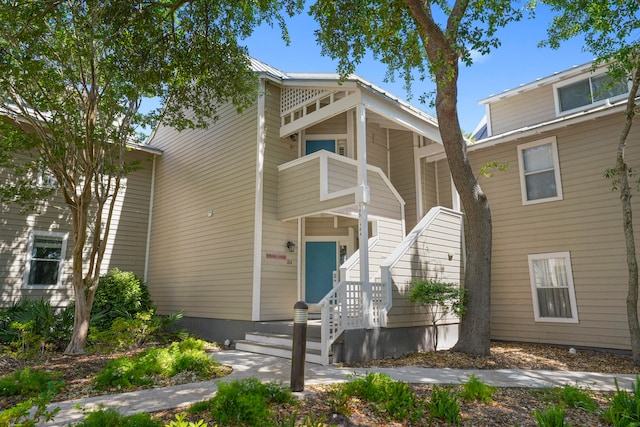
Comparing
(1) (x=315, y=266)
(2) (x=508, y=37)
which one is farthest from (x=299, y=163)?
(2) (x=508, y=37)

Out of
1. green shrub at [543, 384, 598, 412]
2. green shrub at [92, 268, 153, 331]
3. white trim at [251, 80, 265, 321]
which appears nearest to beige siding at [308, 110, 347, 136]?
white trim at [251, 80, 265, 321]

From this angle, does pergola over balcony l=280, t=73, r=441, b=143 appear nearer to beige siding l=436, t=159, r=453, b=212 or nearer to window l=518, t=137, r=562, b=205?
beige siding l=436, t=159, r=453, b=212

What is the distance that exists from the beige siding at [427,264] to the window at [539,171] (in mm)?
1963

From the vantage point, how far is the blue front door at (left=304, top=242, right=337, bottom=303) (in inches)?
427

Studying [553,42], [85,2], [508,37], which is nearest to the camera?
[85,2]

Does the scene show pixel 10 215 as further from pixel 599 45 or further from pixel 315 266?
pixel 599 45

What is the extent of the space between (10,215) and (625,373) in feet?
47.7

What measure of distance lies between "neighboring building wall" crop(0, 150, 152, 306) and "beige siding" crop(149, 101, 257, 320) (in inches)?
18.5

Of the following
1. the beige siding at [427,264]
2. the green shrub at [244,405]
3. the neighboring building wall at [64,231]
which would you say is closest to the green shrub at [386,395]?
the green shrub at [244,405]

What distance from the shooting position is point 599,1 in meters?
8.37

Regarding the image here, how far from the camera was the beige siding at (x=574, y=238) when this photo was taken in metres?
9.29

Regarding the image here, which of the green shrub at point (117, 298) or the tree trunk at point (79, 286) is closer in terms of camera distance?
the tree trunk at point (79, 286)

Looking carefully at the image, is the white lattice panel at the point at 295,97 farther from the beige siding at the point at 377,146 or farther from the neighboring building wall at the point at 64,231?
the neighboring building wall at the point at 64,231

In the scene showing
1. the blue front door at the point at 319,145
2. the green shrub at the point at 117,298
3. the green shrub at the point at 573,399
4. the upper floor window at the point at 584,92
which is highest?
the upper floor window at the point at 584,92
